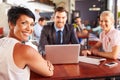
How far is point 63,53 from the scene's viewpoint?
2.07 m

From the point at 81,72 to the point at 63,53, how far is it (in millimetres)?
286

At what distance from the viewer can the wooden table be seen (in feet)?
5.82

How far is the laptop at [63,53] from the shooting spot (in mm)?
2043

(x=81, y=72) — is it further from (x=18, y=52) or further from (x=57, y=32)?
(x=57, y=32)

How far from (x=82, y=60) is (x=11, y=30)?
1.00 m

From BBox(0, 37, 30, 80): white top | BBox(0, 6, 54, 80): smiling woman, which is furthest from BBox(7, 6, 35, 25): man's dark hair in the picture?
BBox(0, 37, 30, 80): white top

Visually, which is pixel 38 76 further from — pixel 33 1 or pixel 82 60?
pixel 33 1

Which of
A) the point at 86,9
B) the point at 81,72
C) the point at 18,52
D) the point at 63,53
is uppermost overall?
the point at 86,9

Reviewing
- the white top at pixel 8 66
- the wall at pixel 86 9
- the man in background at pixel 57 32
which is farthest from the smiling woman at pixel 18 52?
the wall at pixel 86 9

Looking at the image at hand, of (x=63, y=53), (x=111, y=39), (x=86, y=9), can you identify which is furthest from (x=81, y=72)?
(x=86, y=9)

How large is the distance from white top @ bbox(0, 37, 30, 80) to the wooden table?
36 centimetres

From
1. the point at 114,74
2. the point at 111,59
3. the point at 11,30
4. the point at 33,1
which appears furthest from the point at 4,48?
the point at 33,1

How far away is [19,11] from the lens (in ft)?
4.97

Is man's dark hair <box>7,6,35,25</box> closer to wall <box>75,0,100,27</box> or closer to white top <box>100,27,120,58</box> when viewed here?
white top <box>100,27,120,58</box>
